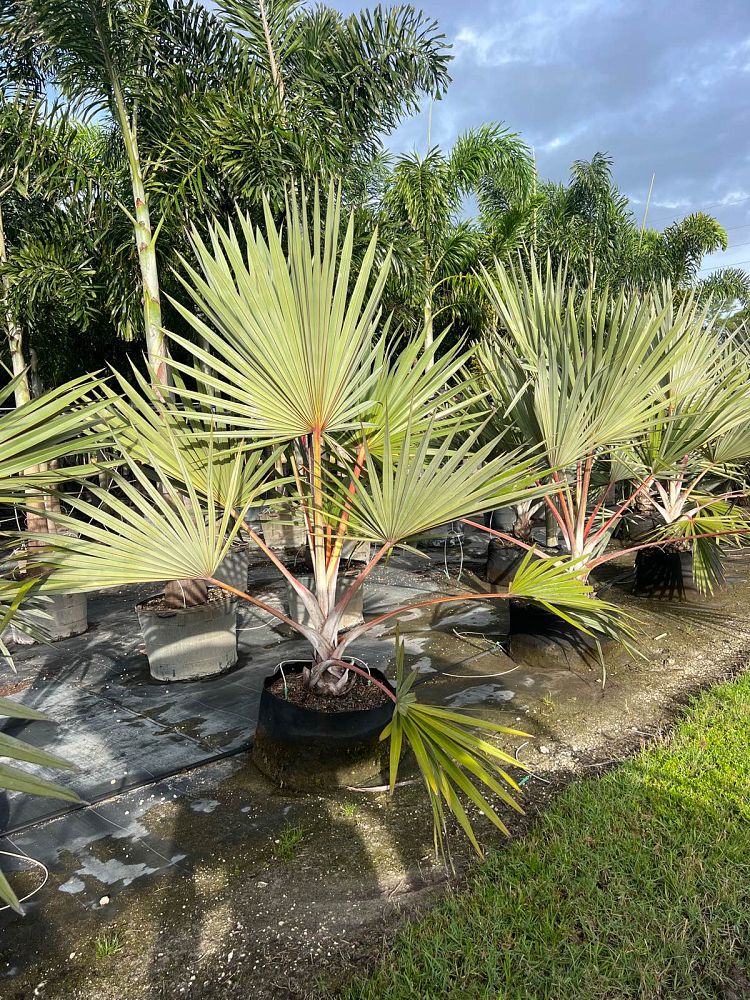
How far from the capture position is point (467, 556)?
26.0 feet

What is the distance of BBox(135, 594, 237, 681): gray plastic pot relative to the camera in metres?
4.21

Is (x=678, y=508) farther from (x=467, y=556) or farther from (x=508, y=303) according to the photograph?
(x=467, y=556)

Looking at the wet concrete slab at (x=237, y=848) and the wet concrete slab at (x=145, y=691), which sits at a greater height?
the wet concrete slab at (x=145, y=691)

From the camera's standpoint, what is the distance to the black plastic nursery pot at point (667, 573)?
17.5 feet

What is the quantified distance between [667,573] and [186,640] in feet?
12.3

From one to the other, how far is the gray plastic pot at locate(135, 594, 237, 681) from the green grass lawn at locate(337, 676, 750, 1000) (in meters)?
2.46

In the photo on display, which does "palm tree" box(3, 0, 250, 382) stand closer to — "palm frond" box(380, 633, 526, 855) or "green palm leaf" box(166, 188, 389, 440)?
"green palm leaf" box(166, 188, 389, 440)

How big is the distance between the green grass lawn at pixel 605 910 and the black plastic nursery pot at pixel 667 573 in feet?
9.09

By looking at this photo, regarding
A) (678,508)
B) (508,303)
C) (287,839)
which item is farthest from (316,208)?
(678,508)

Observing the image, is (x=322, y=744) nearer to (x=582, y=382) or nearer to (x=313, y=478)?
(x=313, y=478)

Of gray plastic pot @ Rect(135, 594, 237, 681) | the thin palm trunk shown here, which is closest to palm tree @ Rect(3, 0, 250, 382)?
the thin palm trunk

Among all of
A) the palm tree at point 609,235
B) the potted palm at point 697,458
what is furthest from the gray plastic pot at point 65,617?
the palm tree at point 609,235

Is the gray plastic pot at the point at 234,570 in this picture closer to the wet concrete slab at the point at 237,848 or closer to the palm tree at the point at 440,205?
the wet concrete slab at the point at 237,848

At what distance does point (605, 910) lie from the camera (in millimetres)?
2080
